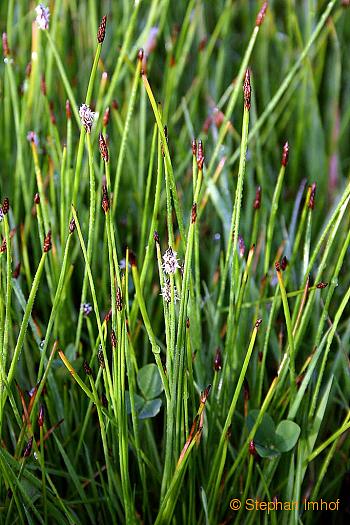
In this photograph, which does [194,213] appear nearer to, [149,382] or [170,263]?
[170,263]

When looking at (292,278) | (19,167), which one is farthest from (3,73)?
(292,278)

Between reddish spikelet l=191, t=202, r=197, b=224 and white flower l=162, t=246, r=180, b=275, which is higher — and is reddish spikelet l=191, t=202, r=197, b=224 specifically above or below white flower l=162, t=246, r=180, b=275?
above

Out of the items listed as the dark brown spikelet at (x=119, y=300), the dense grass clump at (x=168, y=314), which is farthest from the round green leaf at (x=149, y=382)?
the dark brown spikelet at (x=119, y=300)

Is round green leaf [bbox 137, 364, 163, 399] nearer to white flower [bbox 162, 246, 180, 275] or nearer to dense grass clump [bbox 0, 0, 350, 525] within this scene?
dense grass clump [bbox 0, 0, 350, 525]

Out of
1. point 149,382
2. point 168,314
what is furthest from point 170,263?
point 149,382

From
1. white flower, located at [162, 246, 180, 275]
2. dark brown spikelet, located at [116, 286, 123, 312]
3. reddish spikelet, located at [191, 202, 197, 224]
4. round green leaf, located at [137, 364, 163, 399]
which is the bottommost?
round green leaf, located at [137, 364, 163, 399]

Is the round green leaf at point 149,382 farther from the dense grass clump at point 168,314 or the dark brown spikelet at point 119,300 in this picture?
the dark brown spikelet at point 119,300

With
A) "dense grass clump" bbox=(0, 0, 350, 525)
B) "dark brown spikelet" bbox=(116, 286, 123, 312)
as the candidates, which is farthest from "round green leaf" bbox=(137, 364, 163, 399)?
"dark brown spikelet" bbox=(116, 286, 123, 312)

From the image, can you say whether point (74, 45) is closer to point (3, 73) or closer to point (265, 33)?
point (3, 73)
